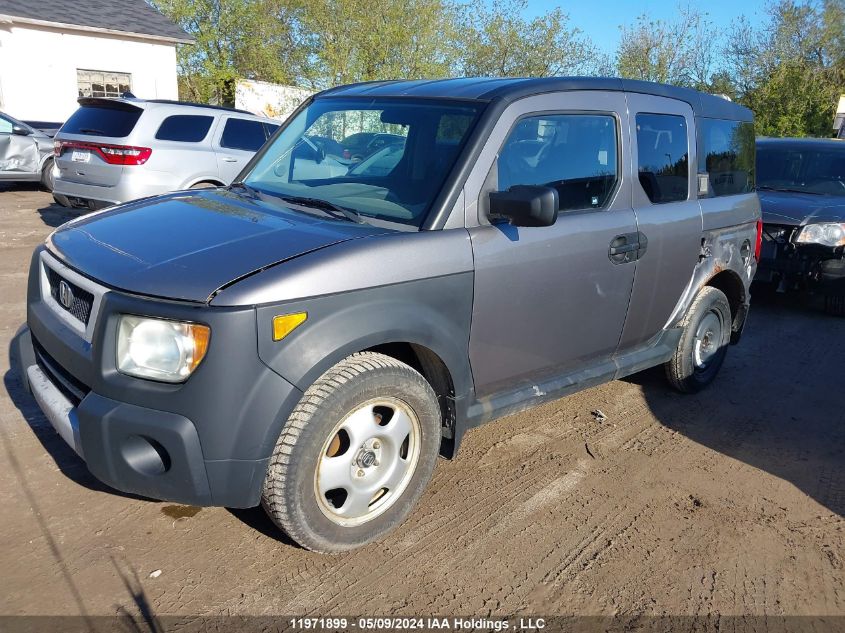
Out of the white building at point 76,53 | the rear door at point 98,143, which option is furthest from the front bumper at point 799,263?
the white building at point 76,53

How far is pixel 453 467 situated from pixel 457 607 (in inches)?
45.5

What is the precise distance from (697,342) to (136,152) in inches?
272

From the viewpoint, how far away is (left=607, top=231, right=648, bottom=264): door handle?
12.6ft

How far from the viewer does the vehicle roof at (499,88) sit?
351 cm

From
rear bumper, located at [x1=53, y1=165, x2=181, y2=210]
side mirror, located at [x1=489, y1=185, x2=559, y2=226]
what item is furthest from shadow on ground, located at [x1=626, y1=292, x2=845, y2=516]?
rear bumper, located at [x1=53, y1=165, x2=181, y2=210]

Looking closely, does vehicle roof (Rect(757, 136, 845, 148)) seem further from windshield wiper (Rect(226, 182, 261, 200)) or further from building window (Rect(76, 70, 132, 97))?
building window (Rect(76, 70, 132, 97))

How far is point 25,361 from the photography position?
3.35 m

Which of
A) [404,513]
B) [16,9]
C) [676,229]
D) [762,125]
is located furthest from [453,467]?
[762,125]

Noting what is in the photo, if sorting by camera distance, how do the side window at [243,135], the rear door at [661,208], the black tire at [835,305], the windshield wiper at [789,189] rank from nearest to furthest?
1. the rear door at [661,208]
2. the black tire at [835,305]
3. the windshield wiper at [789,189]
4. the side window at [243,135]

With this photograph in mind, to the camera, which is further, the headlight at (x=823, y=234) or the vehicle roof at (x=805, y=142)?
the vehicle roof at (x=805, y=142)

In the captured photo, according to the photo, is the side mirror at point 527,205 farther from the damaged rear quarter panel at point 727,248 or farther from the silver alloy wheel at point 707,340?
the silver alloy wheel at point 707,340

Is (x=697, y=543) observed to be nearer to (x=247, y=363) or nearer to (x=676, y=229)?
(x=676, y=229)

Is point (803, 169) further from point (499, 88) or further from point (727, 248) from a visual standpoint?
point (499, 88)

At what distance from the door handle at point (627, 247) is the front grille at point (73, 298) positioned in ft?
8.34
